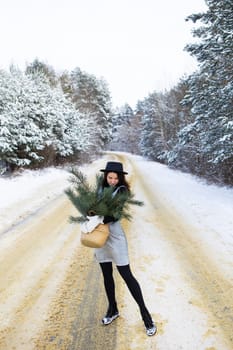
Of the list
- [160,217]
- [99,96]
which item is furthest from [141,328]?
[99,96]

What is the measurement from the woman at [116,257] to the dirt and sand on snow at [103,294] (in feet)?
0.40

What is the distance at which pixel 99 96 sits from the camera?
127 ft

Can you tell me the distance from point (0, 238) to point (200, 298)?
163 inches

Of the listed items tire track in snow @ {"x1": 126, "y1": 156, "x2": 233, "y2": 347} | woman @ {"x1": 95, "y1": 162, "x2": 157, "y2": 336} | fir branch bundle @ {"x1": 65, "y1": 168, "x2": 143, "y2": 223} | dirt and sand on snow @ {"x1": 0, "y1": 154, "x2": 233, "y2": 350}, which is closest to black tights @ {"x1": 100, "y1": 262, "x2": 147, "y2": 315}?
woman @ {"x1": 95, "y1": 162, "x2": 157, "y2": 336}

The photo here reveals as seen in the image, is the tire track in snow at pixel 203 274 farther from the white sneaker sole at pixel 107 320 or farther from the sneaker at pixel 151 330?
the white sneaker sole at pixel 107 320

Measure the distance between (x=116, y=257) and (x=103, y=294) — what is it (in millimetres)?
969

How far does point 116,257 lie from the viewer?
279 cm

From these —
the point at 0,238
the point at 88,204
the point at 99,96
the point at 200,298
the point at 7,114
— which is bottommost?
the point at 0,238

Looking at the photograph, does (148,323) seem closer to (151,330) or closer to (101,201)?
(151,330)

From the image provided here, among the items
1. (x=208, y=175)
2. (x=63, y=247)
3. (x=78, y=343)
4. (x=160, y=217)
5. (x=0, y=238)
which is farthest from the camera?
(x=208, y=175)

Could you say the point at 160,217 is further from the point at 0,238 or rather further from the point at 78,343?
the point at 78,343

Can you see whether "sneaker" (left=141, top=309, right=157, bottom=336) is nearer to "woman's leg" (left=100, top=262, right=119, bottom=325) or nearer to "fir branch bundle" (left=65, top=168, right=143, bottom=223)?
"woman's leg" (left=100, top=262, right=119, bottom=325)

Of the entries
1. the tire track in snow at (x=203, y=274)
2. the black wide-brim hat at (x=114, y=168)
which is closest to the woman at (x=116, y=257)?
the black wide-brim hat at (x=114, y=168)

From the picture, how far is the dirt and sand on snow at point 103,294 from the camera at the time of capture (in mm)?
2656
